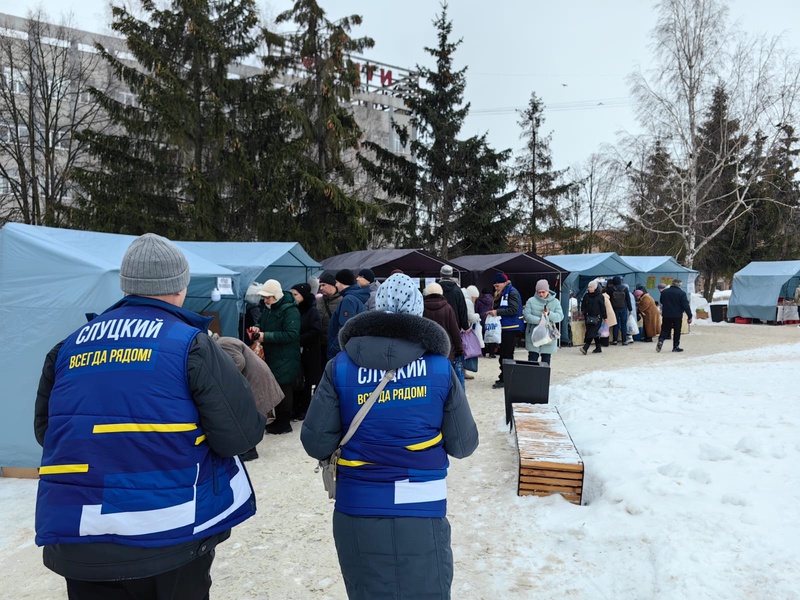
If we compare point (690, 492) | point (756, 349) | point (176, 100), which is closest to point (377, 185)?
point (176, 100)

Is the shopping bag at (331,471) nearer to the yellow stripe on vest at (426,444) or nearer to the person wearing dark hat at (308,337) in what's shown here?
the yellow stripe on vest at (426,444)

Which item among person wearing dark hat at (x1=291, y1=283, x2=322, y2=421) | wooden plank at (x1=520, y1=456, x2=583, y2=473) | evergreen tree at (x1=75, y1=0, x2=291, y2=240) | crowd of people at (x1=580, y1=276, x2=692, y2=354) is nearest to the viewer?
wooden plank at (x1=520, y1=456, x2=583, y2=473)

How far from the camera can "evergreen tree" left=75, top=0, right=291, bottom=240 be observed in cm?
1652

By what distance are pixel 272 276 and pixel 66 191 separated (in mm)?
11384

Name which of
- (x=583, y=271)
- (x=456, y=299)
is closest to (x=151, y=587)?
(x=456, y=299)

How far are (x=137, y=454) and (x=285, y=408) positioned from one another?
16.8 ft

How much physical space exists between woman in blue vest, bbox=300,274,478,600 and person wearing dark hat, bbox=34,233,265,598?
48 centimetres

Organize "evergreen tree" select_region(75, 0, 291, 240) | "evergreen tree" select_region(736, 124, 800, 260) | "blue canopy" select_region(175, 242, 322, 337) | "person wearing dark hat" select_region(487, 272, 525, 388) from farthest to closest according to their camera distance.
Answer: "evergreen tree" select_region(736, 124, 800, 260) < "evergreen tree" select_region(75, 0, 291, 240) < "blue canopy" select_region(175, 242, 322, 337) < "person wearing dark hat" select_region(487, 272, 525, 388)

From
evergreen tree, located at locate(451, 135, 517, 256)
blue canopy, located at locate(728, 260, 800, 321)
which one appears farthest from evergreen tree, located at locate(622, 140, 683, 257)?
evergreen tree, located at locate(451, 135, 517, 256)

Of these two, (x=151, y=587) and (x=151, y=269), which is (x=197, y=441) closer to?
(x=151, y=587)

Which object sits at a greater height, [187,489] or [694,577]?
[187,489]

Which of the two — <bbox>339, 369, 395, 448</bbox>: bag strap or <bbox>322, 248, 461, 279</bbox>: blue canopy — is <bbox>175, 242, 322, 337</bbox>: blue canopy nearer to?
<bbox>322, 248, 461, 279</bbox>: blue canopy

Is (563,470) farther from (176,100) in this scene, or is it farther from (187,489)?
(176,100)

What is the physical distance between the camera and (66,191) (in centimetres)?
1875
